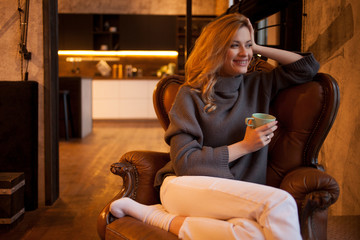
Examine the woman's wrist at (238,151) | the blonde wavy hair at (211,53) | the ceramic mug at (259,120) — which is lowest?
the woman's wrist at (238,151)

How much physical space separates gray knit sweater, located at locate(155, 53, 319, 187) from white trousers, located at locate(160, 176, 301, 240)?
0.37 feet

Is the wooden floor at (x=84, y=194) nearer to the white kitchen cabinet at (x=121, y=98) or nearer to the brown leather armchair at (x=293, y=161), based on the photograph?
the brown leather armchair at (x=293, y=161)

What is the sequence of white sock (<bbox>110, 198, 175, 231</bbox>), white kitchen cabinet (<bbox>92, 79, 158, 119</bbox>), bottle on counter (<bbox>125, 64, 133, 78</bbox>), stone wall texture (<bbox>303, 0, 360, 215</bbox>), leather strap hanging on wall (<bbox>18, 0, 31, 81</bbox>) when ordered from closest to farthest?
1. white sock (<bbox>110, 198, 175, 231</bbox>)
2. stone wall texture (<bbox>303, 0, 360, 215</bbox>)
3. leather strap hanging on wall (<bbox>18, 0, 31, 81</bbox>)
4. white kitchen cabinet (<bbox>92, 79, 158, 119</bbox>)
5. bottle on counter (<bbox>125, 64, 133, 78</bbox>)

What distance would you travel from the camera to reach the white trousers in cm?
110

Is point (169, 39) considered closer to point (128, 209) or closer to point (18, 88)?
point (18, 88)

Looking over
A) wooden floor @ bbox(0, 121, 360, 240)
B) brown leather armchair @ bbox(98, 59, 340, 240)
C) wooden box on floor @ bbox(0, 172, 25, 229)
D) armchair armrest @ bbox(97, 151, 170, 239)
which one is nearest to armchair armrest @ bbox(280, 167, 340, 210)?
brown leather armchair @ bbox(98, 59, 340, 240)

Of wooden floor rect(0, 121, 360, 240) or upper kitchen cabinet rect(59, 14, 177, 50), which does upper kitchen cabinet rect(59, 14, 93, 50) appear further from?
wooden floor rect(0, 121, 360, 240)

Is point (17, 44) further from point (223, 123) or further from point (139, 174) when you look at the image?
Answer: point (223, 123)

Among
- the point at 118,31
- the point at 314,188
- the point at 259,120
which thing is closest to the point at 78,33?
the point at 118,31

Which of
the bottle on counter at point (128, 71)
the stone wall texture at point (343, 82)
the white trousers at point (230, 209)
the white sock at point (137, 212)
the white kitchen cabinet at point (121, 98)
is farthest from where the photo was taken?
the bottle on counter at point (128, 71)

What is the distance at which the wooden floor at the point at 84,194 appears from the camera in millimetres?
2275

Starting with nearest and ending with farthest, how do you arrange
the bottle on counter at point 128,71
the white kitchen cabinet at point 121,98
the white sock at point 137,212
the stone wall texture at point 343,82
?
the white sock at point 137,212 < the stone wall texture at point 343,82 < the white kitchen cabinet at point 121,98 < the bottle on counter at point 128,71

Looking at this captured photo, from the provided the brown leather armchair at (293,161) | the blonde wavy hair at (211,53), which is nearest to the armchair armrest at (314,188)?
the brown leather armchair at (293,161)

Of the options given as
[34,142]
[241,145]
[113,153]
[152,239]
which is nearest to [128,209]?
[152,239]
